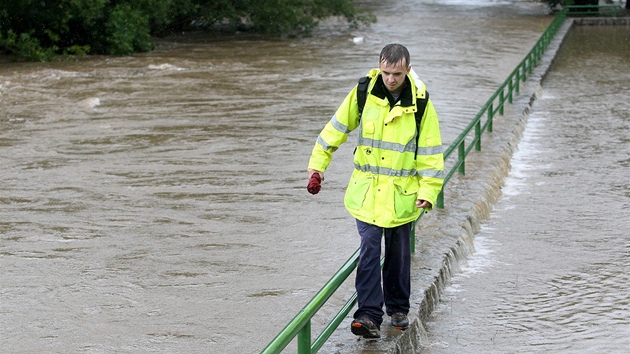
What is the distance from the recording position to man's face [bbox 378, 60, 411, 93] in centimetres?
511

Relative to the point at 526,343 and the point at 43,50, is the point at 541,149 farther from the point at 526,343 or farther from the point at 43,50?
the point at 43,50

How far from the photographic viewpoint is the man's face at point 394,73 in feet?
16.8

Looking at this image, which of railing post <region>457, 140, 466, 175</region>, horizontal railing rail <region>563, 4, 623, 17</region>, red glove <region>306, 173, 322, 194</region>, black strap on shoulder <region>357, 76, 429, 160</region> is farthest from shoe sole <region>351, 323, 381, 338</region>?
horizontal railing rail <region>563, 4, 623, 17</region>

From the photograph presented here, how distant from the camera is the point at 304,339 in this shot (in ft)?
14.6

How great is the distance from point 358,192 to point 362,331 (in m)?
0.76

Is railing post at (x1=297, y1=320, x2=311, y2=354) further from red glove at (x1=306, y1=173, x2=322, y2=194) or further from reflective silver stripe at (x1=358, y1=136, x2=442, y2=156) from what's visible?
reflective silver stripe at (x1=358, y1=136, x2=442, y2=156)

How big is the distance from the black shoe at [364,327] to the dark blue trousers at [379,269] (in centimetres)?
3

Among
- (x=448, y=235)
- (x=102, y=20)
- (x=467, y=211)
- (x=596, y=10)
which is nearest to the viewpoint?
(x=448, y=235)

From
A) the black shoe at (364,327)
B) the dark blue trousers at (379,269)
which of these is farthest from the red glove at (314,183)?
the black shoe at (364,327)

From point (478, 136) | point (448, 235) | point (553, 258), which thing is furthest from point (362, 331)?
point (478, 136)

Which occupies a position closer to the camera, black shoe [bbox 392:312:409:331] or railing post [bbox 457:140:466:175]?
black shoe [bbox 392:312:409:331]

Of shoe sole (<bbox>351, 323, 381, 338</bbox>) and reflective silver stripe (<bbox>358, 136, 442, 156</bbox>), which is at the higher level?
reflective silver stripe (<bbox>358, 136, 442, 156</bbox>)

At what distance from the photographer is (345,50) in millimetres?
25625

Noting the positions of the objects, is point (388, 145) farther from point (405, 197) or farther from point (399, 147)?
point (405, 197)
